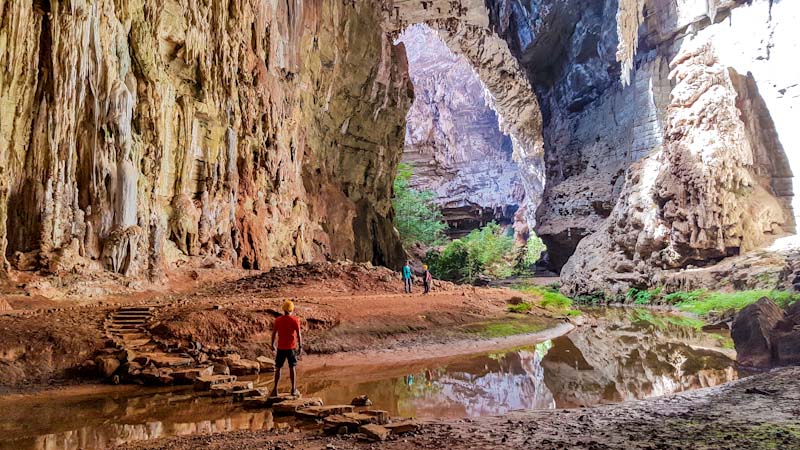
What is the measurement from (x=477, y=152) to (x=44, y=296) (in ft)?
211

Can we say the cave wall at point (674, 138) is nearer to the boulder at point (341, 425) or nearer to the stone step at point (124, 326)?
the stone step at point (124, 326)

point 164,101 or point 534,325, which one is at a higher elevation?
point 164,101

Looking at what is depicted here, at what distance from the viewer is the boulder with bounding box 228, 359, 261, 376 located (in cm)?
1040

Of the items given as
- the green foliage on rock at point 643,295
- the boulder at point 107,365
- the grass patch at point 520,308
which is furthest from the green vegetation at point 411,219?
the boulder at point 107,365

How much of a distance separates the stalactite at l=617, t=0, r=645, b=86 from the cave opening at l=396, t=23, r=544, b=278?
3334 centimetres

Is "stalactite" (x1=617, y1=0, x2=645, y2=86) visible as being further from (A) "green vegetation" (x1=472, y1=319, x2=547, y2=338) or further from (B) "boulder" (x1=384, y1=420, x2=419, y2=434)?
(B) "boulder" (x1=384, y1=420, x2=419, y2=434)

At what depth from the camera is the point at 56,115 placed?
14453mm

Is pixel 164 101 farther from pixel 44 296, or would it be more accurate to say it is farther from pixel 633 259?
pixel 633 259

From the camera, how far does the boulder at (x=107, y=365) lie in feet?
31.6

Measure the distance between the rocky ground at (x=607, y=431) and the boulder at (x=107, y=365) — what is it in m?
4.53

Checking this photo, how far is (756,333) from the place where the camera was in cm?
1075

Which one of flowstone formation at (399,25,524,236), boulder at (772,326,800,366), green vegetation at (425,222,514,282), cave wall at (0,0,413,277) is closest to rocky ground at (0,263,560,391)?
cave wall at (0,0,413,277)

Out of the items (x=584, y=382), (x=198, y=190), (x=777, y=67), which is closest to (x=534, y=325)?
(x=584, y=382)

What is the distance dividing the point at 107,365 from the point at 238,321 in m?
3.08
